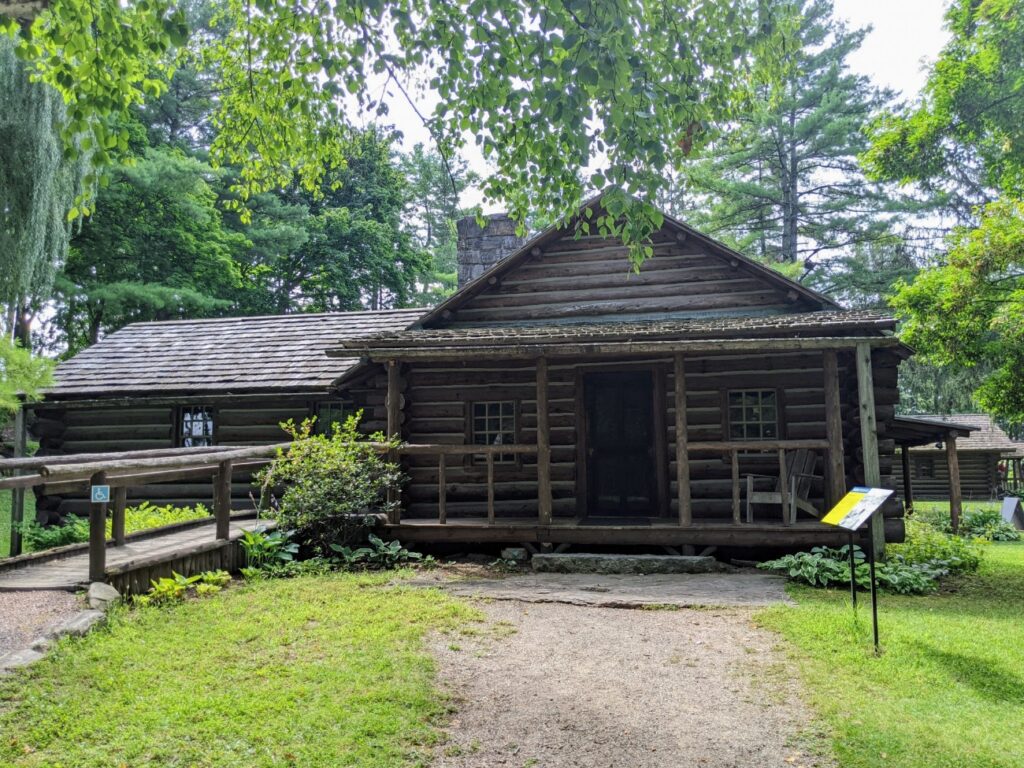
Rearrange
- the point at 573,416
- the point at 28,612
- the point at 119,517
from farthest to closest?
the point at 573,416 < the point at 119,517 < the point at 28,612

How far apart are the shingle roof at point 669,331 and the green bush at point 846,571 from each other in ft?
10.7

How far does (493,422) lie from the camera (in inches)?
508

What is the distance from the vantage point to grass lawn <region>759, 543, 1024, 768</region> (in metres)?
4.25

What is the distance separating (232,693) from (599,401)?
8.60m

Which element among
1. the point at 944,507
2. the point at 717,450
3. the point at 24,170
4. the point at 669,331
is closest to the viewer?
the point at 717,450

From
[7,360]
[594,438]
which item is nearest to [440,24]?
[594,438]

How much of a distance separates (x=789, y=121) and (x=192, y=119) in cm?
2631

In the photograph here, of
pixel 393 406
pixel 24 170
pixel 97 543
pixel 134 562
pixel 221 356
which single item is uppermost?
pixel 24 170

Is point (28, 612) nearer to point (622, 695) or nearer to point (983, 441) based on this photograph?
point (622, 695)

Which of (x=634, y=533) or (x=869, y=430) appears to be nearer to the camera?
(x=869, y=430)

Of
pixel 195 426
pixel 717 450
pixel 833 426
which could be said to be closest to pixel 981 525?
pixel 833 426

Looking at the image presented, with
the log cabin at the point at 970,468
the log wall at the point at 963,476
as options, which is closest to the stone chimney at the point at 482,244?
the log cabin at the point at 970,468

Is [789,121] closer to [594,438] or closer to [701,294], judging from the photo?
[701,294]

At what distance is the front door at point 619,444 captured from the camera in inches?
491
